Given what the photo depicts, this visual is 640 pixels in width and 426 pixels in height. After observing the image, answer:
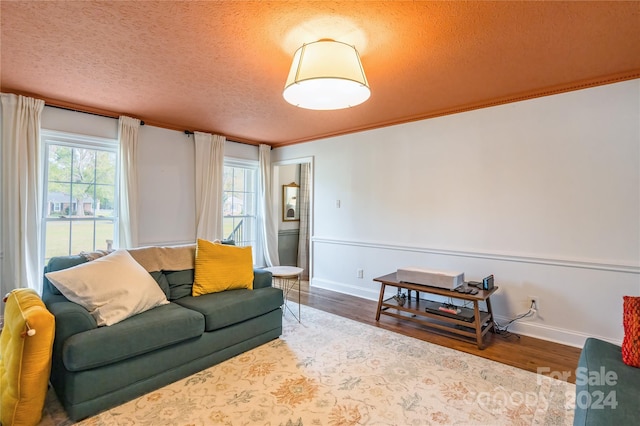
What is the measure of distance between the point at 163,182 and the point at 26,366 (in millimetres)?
2928

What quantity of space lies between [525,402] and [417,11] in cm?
245

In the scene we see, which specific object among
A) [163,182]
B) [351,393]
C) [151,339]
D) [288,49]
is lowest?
[351,393]

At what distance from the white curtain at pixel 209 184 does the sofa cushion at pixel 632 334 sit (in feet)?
14.4

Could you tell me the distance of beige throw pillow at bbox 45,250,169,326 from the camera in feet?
6.78

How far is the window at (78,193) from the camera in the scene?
3451 millimetres

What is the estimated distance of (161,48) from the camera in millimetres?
2215

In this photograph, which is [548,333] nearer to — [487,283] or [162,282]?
[487,283]

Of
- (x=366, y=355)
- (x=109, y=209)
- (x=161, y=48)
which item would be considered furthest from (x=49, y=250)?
(x=366, y=355)

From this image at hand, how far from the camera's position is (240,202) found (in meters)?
5.39

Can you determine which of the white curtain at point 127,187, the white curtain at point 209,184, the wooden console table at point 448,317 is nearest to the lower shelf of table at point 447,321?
the wooden console table at point 448,317

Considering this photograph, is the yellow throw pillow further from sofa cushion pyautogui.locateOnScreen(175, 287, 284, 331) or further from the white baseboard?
the white baseboard

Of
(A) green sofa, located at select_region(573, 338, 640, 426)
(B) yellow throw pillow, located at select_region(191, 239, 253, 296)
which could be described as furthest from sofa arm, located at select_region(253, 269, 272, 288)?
(A) green sofa, located at select_region(573, 338, 640, 426)

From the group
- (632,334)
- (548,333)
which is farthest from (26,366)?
(548,333)

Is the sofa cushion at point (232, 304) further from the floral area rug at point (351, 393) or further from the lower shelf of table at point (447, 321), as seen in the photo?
the lower shelf of table at point (447, 321)
